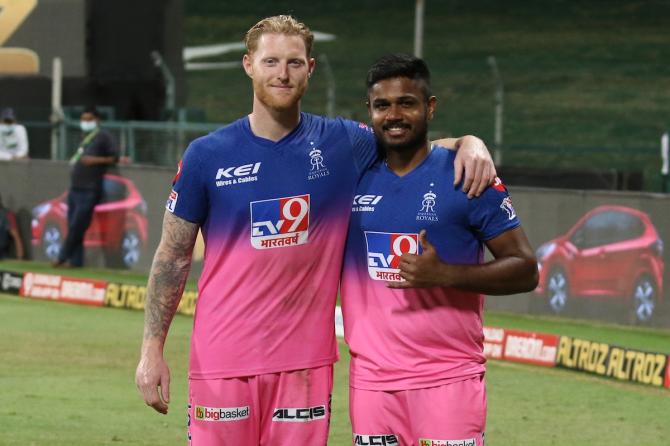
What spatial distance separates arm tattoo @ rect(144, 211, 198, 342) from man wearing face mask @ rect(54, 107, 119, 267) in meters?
13.6

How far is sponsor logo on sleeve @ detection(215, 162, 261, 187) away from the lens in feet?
19.3

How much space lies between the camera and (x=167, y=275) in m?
6.02

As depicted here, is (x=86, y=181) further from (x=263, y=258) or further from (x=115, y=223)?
(x=263, y=258)

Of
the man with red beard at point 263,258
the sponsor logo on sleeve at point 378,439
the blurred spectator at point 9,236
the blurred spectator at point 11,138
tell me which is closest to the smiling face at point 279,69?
the man with red beard at point 263,258

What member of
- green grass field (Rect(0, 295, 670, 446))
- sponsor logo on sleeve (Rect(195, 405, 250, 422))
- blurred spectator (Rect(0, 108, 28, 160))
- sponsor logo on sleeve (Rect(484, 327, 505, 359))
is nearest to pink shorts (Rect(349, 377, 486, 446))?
sponsor logo on sleeve (Rect(195, 405, 250, 422))

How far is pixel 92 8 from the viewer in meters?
30.0

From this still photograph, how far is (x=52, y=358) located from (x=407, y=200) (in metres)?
7.71

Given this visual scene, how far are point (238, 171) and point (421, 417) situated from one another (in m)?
1.21

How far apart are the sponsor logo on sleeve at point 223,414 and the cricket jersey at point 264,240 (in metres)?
0.14

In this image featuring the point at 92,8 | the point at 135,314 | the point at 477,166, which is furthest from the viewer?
the point at 92,8

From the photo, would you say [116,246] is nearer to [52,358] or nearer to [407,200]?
[52,358]

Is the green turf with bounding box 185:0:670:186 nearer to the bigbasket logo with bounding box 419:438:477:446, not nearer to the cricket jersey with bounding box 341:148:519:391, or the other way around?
the cricket jersey with bounding box 341:148:519:391

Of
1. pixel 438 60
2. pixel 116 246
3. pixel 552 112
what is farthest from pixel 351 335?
pixel 438 60

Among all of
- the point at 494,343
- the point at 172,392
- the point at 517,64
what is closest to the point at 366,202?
the point at 172,392
